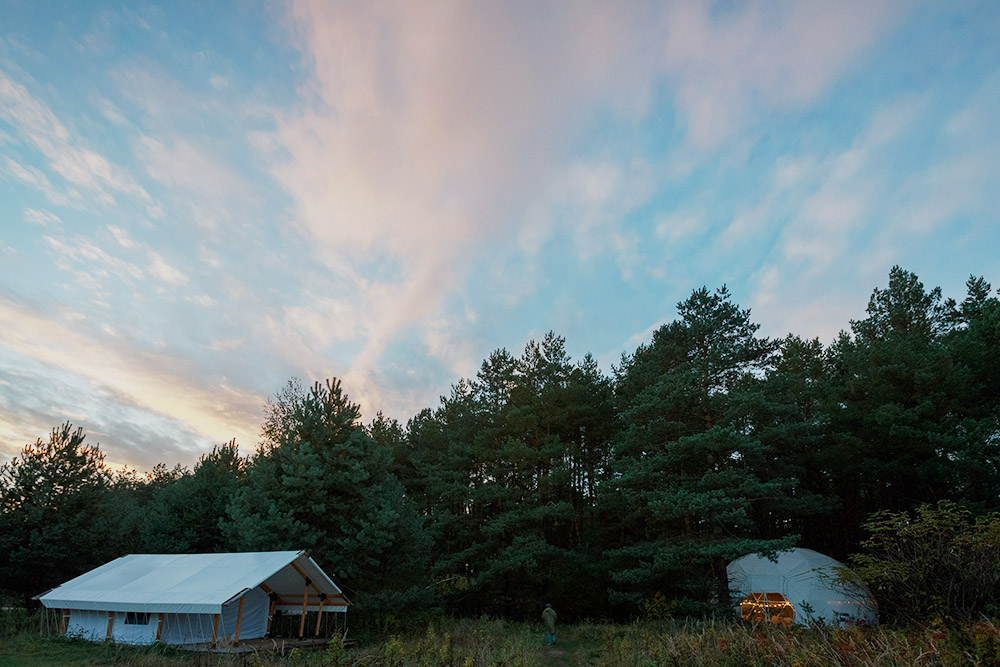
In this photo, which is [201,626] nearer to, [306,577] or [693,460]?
[306,577]

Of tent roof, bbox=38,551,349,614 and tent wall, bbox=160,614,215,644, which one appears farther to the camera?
tent wall, bbox=160,614,215,644

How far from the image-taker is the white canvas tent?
49.0ft

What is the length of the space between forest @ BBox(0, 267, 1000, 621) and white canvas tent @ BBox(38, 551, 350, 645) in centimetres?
162

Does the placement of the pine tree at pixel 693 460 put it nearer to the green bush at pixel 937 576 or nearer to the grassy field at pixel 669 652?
the grassy field at pixel 669 652

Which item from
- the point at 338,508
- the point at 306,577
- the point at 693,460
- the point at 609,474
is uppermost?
the point at 609,474

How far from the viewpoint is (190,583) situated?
1578 centimetres

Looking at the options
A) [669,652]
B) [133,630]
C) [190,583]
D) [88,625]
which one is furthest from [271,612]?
[669,652]

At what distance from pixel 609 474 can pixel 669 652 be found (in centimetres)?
2140

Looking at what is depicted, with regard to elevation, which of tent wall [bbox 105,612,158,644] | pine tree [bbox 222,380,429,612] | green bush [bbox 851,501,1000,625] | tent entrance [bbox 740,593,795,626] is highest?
pine tree [bbox 222,380,429,612]

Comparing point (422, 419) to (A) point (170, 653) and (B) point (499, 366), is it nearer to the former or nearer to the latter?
(B) point (499, 366)

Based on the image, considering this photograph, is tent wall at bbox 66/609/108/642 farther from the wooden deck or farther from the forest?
the forest

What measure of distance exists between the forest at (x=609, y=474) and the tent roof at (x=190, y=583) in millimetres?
1575

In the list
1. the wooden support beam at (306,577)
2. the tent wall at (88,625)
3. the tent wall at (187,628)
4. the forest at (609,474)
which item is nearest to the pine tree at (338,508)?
the forest at (609,474)

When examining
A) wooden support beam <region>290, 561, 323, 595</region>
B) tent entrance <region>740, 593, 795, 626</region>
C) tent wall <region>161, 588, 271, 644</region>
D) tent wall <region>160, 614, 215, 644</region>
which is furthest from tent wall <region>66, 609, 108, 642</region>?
tent entrance <region>740, 593, 795, 626</region>
